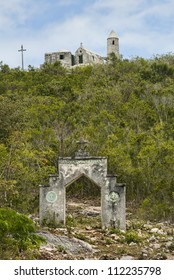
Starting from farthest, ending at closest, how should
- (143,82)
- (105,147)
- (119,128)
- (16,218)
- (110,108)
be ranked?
(143,82) → (110,108) → (119,128) → (105,147) → (16,218)

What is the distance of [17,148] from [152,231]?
5377mm

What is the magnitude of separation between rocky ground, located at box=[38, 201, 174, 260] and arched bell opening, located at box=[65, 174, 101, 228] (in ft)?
0.11

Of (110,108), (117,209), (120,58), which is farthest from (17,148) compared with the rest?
(120,58)

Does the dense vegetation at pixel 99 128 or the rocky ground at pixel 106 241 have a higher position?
the dense vegetation at pixel 99 128

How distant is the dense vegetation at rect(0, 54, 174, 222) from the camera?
1620 centimetres

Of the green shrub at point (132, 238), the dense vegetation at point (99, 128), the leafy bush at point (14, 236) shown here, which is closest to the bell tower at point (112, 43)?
the dense vegetation at point (99, 128)

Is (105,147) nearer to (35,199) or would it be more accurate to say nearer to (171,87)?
(35,199)

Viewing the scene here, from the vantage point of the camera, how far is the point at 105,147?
20344 mm

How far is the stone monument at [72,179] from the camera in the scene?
14.1m

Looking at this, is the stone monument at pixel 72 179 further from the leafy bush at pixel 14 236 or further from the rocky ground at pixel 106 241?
the leafy bush at pixel 14 236

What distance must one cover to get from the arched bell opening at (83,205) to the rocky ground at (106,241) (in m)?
0.03

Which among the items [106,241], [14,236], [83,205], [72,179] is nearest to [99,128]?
[83,205]

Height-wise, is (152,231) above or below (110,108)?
below

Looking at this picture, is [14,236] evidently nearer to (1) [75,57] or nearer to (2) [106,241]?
(2) [106,241]
